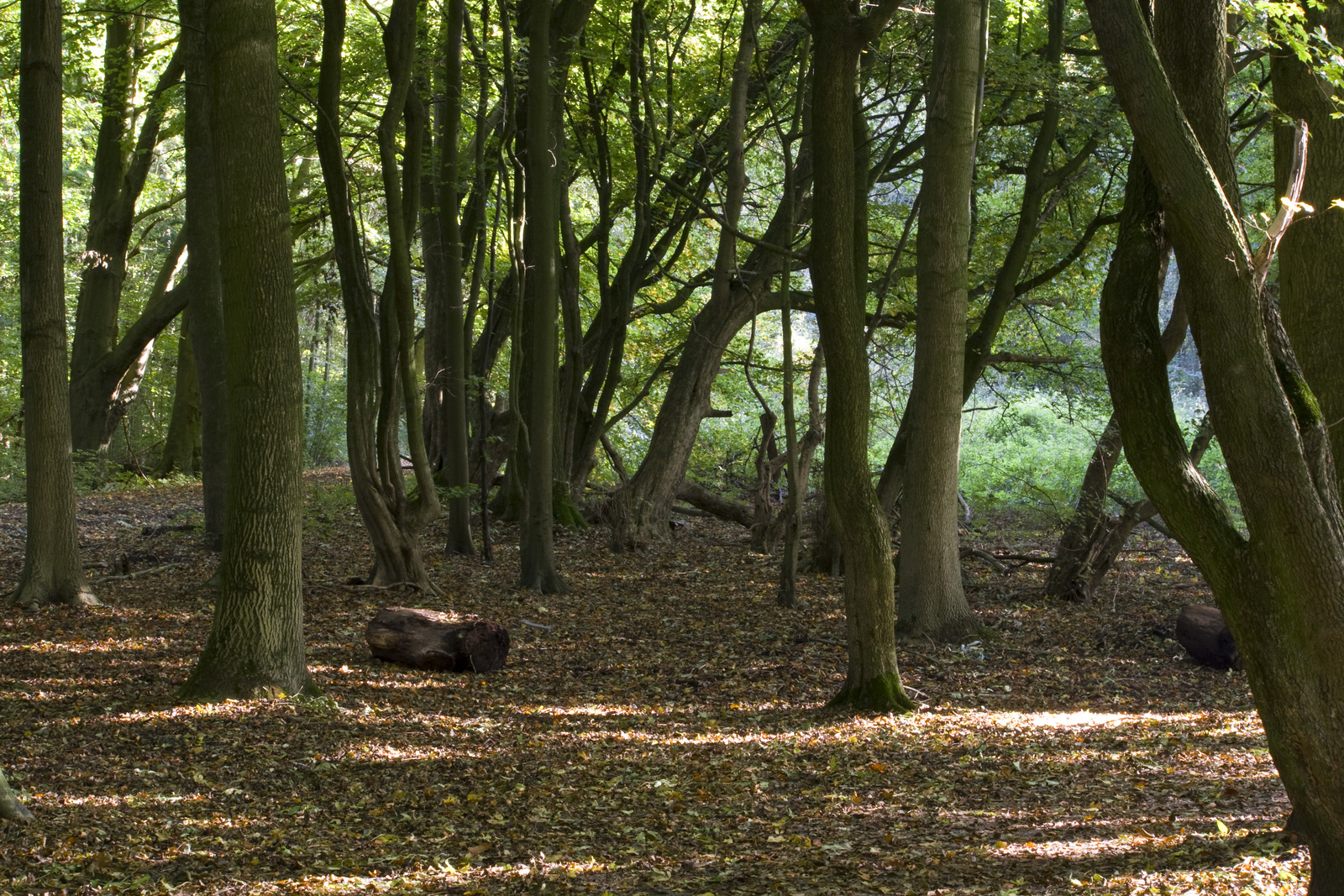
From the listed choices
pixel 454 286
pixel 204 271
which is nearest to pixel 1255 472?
pixel 454 286

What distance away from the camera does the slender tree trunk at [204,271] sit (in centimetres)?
1065

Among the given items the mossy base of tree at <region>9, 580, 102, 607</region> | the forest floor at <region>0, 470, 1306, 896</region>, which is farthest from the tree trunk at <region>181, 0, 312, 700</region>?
the mossy base of tree at <region>9, 580, 102, 607</region>

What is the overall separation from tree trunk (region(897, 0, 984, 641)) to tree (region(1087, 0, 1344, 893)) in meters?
5.22

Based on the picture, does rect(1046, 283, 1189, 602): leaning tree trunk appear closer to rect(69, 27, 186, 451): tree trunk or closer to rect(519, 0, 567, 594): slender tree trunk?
rect(519, 0, 567, 594): slender tree trunk

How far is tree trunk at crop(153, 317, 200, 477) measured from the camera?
71.8ft

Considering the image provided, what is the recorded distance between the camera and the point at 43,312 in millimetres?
8539

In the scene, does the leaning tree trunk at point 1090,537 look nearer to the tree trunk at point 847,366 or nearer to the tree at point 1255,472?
the tree trunk at point 847,366

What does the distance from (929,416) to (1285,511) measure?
18.5ft

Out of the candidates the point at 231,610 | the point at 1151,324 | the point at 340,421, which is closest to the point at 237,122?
the point at 231,610

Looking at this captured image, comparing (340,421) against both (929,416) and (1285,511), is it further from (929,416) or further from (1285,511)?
(1285,511)

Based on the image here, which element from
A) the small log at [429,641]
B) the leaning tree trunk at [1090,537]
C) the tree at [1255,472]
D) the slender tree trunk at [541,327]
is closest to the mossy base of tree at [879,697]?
the small log at [429,641]

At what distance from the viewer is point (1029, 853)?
14.1 ft

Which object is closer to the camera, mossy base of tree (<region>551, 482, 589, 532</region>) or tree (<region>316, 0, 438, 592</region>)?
tree (<region>316, 0, 438, 592</region>)

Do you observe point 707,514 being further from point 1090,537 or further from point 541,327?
point 1090,537
